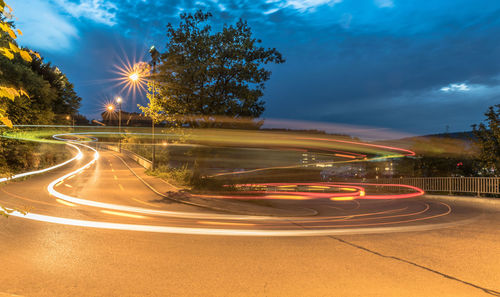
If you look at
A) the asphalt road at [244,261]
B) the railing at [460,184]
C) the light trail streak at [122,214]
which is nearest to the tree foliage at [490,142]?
the railing at [460,184]

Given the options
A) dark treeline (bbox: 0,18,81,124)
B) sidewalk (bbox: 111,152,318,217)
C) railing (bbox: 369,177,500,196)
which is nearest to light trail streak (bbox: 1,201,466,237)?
sidewalk (bbox: 111,152,318,217)

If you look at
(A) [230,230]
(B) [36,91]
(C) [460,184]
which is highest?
(B) [36,91]

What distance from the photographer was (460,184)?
23172 millimetres

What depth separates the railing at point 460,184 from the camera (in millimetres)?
20125

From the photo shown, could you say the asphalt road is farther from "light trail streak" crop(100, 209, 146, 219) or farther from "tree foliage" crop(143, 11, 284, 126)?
"tree foliage" crop(143, 11, 284, 126)

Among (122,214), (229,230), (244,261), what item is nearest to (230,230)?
(229,230)

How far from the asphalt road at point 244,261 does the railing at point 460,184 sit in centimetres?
1096

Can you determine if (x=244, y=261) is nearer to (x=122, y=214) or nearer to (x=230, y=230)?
(x=230, y=230)

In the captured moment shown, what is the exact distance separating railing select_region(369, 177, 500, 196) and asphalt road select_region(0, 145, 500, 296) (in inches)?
432

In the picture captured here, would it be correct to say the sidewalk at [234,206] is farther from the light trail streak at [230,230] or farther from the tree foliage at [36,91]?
the tree foliage at [36,91]

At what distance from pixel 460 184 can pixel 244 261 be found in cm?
2225

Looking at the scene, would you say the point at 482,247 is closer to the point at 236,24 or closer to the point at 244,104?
the point at 244,104

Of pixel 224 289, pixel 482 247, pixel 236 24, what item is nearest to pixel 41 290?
pixel 224 289

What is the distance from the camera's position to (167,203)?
16.1 m
